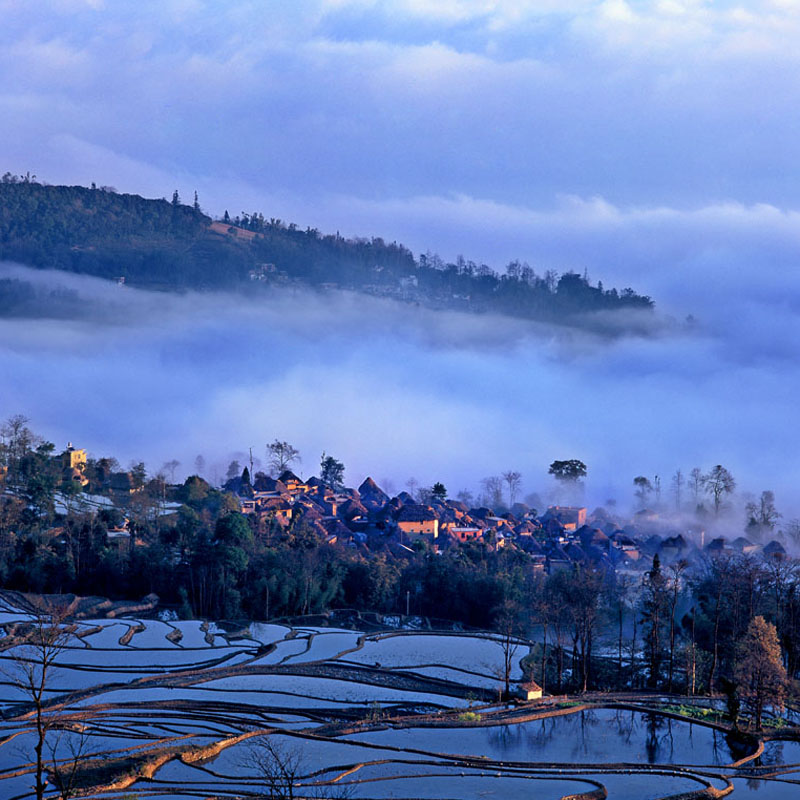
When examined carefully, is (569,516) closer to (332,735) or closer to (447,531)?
(447,531)

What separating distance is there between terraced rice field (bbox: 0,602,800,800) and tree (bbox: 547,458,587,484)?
6802cm

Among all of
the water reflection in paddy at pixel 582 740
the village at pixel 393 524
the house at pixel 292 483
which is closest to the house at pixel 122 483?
the village at pixel 393 524

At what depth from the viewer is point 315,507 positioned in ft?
248

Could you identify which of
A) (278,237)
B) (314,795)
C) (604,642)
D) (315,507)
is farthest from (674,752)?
(278,237)

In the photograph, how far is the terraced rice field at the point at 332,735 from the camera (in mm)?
20969

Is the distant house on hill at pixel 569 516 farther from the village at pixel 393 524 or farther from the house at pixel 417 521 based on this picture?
the house at pixel 417 521

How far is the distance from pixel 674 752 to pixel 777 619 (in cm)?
1844

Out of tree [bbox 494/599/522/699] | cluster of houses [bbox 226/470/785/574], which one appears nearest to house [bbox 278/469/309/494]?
cluster of houses [bbox 226/470/785/574]

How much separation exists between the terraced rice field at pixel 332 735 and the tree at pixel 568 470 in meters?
68.0

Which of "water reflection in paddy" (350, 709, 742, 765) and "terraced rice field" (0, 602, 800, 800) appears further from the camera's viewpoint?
"water reflection in paddy" (350, 709, 742, 765)

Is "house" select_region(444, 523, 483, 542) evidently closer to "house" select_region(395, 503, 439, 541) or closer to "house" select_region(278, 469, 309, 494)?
"house" select_region(395, 503, 439, 541)

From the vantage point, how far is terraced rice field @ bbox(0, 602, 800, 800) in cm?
2097

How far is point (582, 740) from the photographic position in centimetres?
2528

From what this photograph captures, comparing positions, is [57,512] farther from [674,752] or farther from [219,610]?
[674,752]
